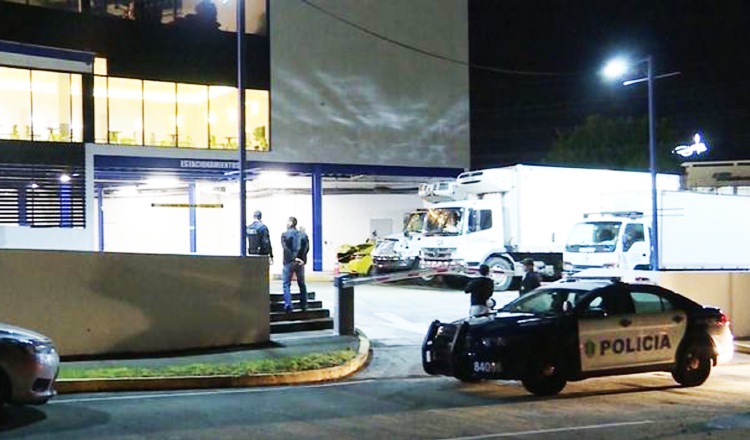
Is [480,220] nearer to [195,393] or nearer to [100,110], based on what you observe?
[100,110]

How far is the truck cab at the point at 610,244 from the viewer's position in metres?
26.0

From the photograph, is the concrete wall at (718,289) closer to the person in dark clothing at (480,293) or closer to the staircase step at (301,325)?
the person in dark clothing at (480,293)

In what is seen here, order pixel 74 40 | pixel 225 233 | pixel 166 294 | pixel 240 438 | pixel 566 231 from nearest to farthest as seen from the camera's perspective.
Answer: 1. pixel 240 438
2. pixel 166 294
3. pixel 566 231
4. pixel 74 40
5. pixel 225 233

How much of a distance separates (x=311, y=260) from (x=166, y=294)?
22.7 m

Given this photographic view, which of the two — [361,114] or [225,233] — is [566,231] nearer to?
[361,114]

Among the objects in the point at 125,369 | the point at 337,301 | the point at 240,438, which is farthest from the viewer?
the point at 337,301

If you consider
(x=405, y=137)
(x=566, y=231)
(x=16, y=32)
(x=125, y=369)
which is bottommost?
(x=125, y=369)

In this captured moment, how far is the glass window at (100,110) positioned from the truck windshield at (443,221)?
39.2ft

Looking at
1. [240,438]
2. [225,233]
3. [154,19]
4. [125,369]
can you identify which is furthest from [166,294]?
[225,233]

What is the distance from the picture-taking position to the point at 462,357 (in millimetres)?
11773

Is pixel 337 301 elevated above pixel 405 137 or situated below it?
below

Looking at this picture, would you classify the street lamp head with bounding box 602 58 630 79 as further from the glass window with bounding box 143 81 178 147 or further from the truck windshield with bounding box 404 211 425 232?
the glass window with bounding box 143 81 178 147

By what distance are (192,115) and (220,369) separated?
22761 millimetres

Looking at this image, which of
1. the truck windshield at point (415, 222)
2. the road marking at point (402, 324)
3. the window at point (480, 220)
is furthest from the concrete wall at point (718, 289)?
the truck windshield at point (415, 222)
